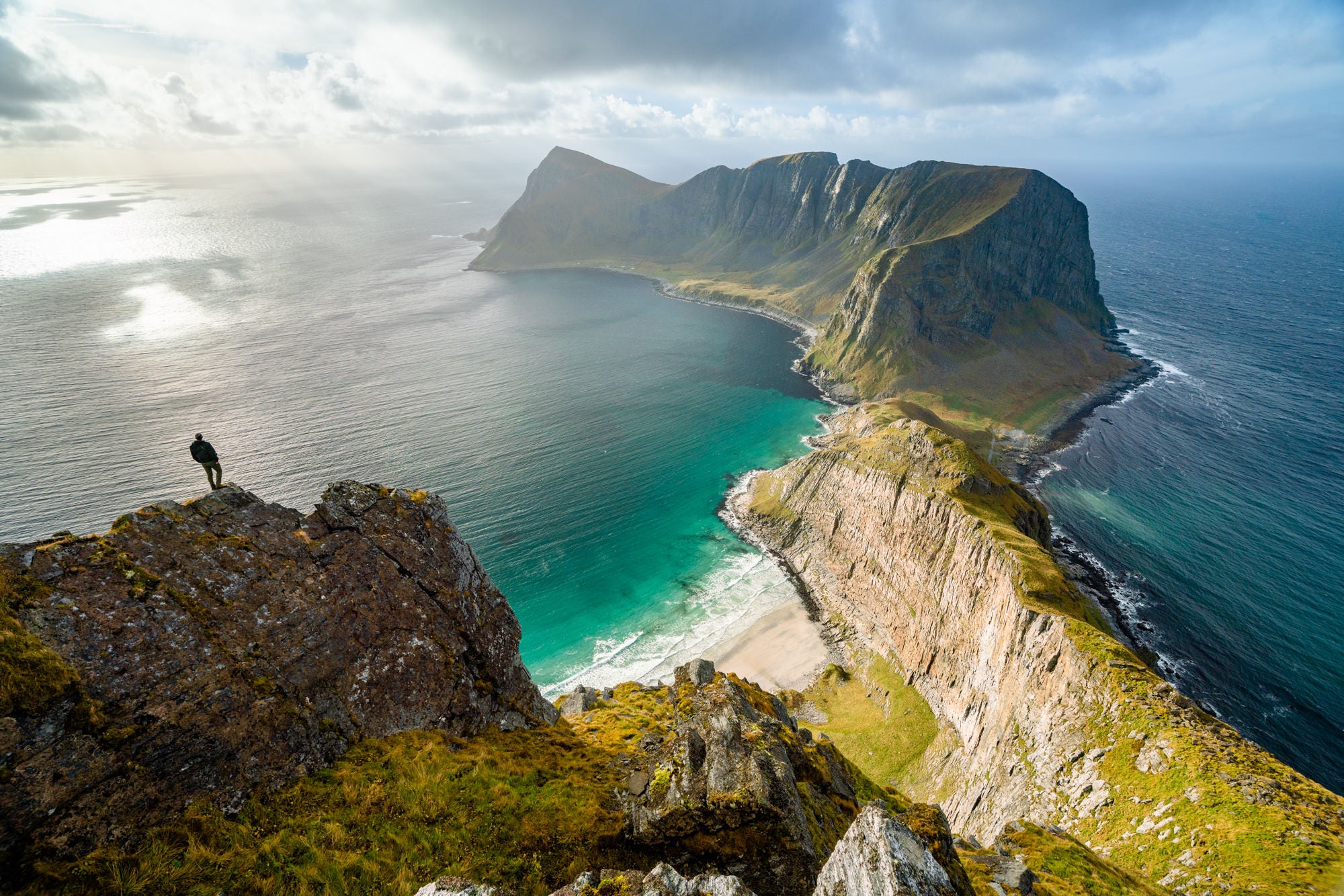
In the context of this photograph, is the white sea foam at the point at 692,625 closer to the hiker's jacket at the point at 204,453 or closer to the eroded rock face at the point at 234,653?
the eroded rock face at the point at 234,653

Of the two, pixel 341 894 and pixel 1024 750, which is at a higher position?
pixel 341 894

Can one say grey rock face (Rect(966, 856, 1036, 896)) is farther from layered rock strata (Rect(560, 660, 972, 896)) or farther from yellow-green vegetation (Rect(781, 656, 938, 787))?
yellow-green vegetation (Rect(781, 656, 938, 787))

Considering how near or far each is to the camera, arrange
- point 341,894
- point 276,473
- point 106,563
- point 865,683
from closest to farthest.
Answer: point 341,894, point 106,563, point 865,683, point 276,473

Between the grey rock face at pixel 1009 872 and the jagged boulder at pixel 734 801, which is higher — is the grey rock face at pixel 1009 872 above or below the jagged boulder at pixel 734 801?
below

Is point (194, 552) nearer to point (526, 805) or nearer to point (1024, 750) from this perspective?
point (526, 805)

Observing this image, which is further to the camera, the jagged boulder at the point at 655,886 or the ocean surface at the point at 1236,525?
the ocean surface at the point at 1236,525

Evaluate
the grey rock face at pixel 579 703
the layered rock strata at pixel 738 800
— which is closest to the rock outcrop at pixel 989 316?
the grey rock face at pixel 579 703

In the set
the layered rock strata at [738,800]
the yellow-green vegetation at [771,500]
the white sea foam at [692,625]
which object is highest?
the layered rock strata at [738,800]

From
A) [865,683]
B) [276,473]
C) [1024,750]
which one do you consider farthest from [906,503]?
[276,473]
